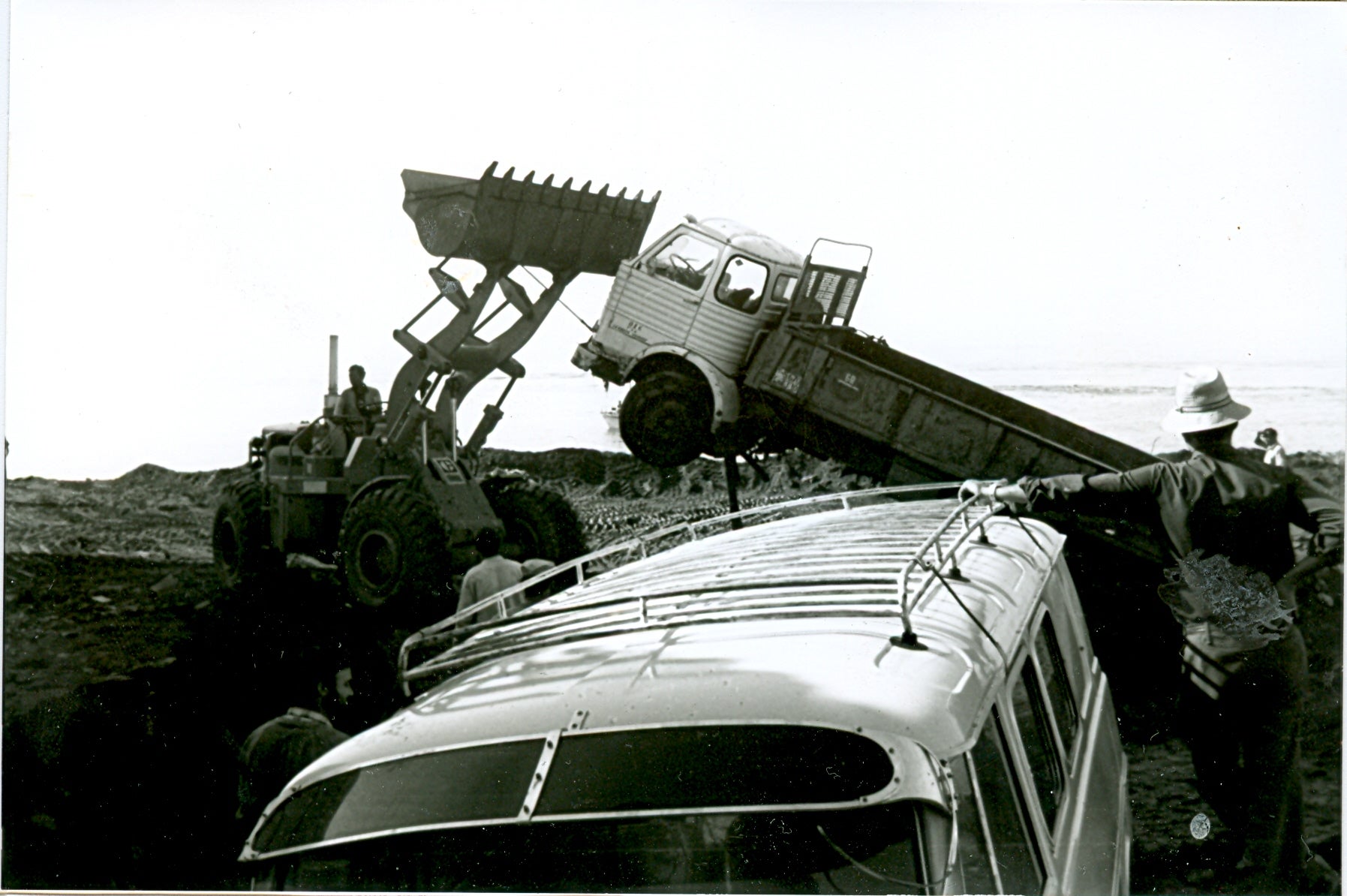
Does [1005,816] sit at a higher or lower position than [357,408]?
lower

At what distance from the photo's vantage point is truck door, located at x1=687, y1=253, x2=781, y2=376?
506 centimetres

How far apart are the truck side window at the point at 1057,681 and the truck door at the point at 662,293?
2247 mm

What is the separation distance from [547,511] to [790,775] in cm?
293

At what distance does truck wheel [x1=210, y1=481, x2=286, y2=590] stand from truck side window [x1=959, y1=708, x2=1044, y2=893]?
3573 mm

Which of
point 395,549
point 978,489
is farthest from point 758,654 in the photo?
point 395,549

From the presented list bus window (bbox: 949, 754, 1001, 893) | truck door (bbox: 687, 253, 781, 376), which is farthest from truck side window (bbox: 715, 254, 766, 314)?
bus window (bbox: 949, 754, 1001, 893)

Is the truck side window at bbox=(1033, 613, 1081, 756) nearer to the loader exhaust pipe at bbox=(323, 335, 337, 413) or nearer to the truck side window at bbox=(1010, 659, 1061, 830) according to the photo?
the truck side window at bbox=(1010, 659, 1061, 830)

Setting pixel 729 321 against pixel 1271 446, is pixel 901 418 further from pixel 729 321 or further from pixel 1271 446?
pixel 1271 446

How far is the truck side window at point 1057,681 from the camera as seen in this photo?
9.58 feet

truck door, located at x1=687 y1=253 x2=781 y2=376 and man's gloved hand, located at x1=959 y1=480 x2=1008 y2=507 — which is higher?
truck door, located at x1=687 y1=253 x2=781 y2=376

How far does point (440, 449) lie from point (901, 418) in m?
2.06

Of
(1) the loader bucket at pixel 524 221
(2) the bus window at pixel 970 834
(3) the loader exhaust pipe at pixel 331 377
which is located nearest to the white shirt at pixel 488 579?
(3) the loader exhaust pipe at pixel 331 377

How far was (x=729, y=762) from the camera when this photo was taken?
2.05 m

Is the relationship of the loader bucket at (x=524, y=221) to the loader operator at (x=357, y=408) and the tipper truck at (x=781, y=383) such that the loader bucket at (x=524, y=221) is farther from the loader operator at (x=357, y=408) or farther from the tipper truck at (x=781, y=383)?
the loader operator at (x=357, y=408)
